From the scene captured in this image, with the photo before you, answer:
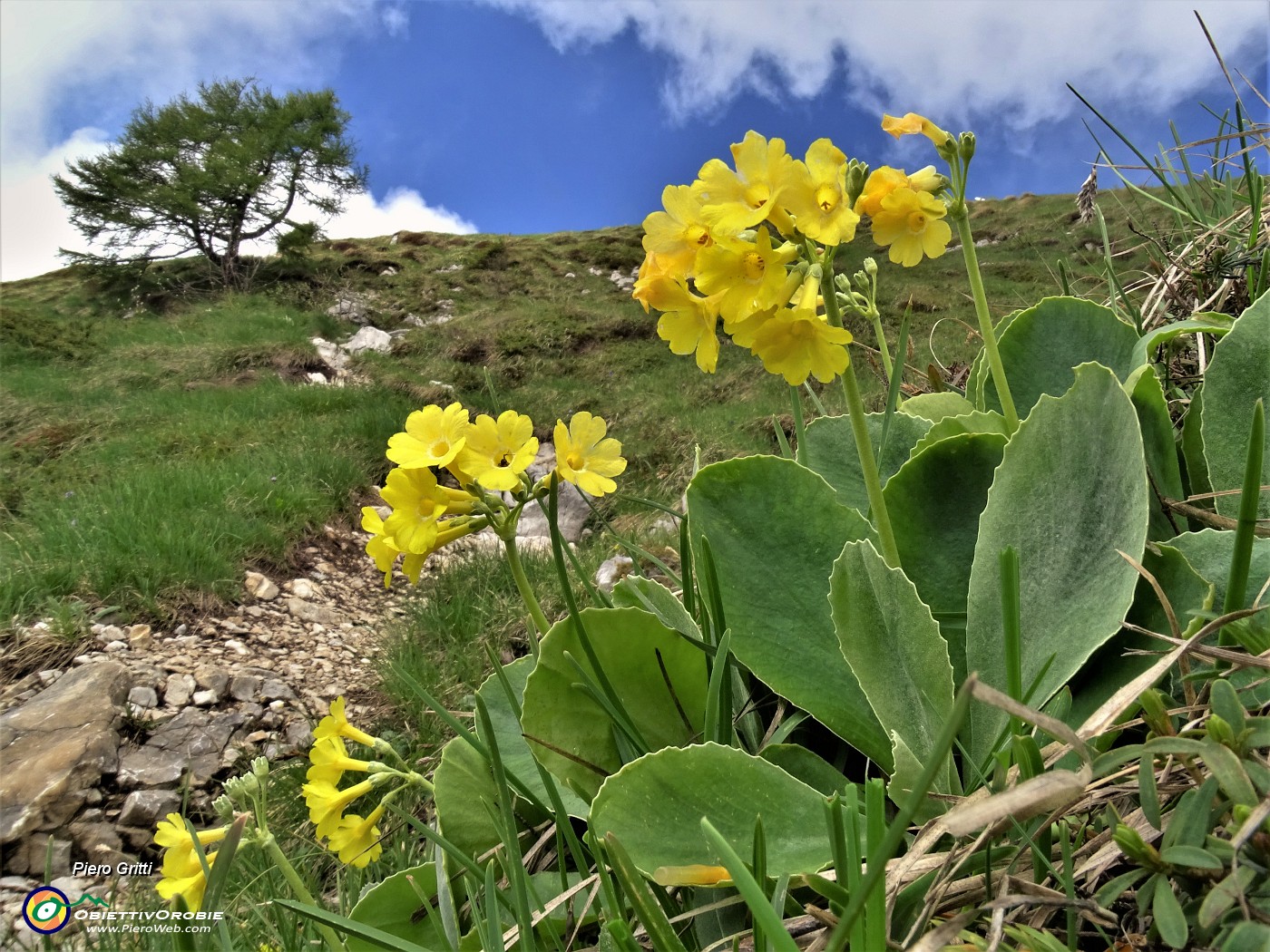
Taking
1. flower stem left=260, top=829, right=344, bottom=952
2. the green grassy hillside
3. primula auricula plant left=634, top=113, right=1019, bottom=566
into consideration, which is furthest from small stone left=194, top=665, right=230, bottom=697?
primula auricula plant left=634, top=113, right=1019, bottom=566

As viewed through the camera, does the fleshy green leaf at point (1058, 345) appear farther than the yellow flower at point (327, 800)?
Yes

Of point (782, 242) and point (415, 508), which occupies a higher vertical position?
point (782, 242)

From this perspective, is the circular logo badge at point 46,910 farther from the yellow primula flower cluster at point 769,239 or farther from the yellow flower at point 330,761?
the yellow primula flower cluster at point 769,239

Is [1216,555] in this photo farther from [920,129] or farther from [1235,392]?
[920,129]

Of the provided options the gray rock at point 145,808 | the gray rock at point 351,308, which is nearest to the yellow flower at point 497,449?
the gray rock at point 145,808

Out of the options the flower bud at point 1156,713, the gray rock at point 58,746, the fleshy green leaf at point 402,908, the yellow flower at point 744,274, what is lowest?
the gray rock at point 58,746

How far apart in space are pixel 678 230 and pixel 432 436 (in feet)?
1.20

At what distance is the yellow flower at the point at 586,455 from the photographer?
954 mm

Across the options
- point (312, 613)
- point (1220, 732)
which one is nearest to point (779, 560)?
point (1220, 732)

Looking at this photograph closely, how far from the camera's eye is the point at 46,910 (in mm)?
1225

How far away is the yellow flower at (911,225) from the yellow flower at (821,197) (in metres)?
0.12

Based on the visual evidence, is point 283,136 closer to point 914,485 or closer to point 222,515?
point 222,515

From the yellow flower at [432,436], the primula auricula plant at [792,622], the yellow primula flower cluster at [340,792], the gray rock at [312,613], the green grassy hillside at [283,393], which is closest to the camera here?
the primula auricula plant at [792,622]

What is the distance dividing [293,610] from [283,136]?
18653 mm
